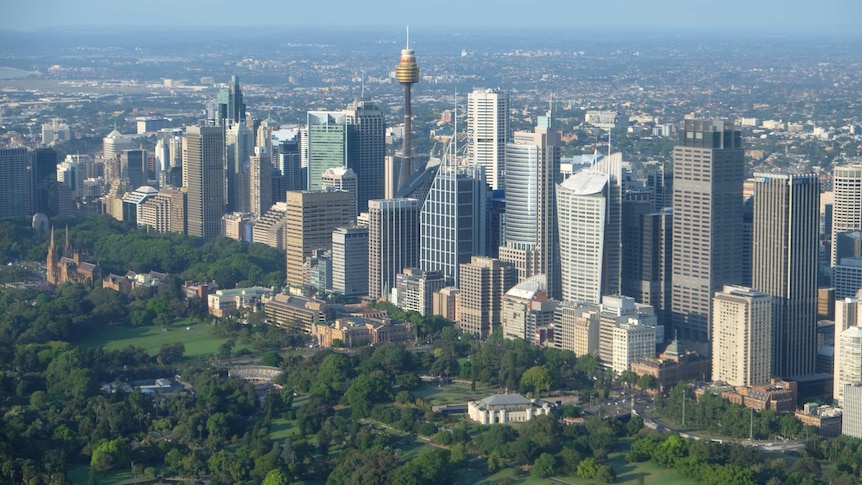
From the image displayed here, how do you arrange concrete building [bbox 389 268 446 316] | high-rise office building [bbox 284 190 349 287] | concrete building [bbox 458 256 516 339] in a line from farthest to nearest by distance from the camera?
high-rise office building [bbox 284 190 349 287] < concrete building [bbox 389 268 446 316] < concrete building [bbox 458 256 516 339]

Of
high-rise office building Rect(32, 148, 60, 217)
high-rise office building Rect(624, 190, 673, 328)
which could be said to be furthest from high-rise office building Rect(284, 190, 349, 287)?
high-rise office building Rect(32, 148, 60, 217)

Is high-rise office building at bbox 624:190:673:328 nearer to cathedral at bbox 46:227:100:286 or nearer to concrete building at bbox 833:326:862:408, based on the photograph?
concrete building at bbox 833:326:862:408

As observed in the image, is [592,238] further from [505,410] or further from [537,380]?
[505,410]

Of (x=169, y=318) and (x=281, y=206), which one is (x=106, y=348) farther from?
(x=281, y=206)

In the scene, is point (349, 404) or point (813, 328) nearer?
point (349, 404)

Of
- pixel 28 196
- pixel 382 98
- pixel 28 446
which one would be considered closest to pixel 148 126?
pixel 382 98

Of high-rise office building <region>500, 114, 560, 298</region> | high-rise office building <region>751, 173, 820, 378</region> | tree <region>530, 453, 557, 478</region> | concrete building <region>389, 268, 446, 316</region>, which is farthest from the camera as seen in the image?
concrete building <region>389, 268, 446, 316</region>

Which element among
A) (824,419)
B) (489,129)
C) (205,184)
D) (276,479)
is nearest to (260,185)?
(205,184)
